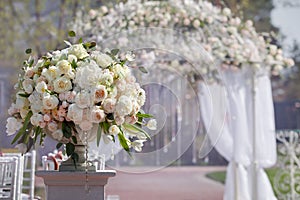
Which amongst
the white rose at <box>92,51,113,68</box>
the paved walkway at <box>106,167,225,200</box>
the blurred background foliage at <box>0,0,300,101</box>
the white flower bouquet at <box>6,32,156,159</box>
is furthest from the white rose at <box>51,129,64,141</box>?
the blurred background foliage at <box>0,0,300,101</box>

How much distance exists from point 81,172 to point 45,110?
197mm

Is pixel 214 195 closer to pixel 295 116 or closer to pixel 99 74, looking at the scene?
pixel 295 116

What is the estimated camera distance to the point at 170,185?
361 inches

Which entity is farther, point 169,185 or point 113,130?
point 169,185

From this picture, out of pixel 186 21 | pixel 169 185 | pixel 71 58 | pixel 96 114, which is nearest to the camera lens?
pixel 96 114

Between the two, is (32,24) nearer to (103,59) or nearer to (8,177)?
(8,177)

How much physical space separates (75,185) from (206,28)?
3884mm

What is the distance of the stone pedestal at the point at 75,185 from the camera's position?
1.74 m

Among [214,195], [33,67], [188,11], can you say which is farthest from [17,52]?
[33,67]

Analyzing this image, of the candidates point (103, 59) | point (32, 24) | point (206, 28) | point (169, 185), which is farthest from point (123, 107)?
point (32, 24)

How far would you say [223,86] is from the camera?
542 centimetres

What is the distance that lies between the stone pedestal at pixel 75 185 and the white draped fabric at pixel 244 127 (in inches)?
144

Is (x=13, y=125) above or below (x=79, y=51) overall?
below

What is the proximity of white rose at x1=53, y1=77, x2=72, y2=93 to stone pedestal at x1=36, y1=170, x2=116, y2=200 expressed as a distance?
227 mm
